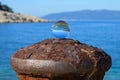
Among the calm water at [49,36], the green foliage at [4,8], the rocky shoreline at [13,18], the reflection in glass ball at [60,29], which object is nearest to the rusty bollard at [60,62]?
the reflection in glass ball at [60,29]

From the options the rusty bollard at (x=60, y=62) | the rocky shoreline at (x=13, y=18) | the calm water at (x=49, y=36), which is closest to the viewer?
the rusty bollard at (x=60, y=62)

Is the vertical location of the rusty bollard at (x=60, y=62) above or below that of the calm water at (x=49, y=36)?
above

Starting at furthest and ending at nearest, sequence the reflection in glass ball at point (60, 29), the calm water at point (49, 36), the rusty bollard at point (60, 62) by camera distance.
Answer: the calm water at point (49, 36)
the reflection in glass ball at point (60, 29)
the rusty bollard at point (60, 62)

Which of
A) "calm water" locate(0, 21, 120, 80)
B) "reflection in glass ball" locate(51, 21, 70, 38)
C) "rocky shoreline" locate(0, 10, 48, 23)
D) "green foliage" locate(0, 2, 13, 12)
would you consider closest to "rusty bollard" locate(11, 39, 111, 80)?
"reflection in glass ball" locate(51, 21, 70, 38)

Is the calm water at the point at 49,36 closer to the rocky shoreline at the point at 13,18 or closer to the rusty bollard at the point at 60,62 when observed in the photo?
the rusty bollard at the point at 60,62

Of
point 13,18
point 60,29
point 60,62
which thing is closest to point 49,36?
point 60,29

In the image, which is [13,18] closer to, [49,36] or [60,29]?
[49,36]

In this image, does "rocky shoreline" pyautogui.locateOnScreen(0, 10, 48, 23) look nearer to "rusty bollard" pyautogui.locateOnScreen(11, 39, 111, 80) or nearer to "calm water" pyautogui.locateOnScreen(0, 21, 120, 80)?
"calm water" pyautogui.locateOnScreen(0, 21, 120, 80)

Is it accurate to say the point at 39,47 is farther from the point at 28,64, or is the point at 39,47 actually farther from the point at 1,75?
the point at 1,75
